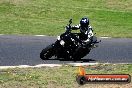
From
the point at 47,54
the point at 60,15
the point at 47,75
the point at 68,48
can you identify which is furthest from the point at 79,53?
the point at 60,15

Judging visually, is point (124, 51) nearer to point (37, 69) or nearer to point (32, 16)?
point (37, 69)

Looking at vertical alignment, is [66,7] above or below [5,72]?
below

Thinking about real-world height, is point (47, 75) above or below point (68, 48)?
above

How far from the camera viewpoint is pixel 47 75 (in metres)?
12.4

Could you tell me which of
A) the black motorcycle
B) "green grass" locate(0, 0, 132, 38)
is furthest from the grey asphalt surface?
"green grass" locate(0, 0, 132, 38)

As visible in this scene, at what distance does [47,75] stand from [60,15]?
21993 mm

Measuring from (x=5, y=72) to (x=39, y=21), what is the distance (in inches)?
720

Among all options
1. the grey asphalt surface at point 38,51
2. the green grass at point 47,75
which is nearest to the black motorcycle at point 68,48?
the grey asphalt surface at point 38,51

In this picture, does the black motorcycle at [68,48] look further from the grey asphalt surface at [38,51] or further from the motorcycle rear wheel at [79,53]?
the grey asphalt surface at [38,51]

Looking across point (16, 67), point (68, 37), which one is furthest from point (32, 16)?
point (16, 67)

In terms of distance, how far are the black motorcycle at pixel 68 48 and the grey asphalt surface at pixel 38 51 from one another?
13.2 inches

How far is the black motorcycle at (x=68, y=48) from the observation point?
16531mm

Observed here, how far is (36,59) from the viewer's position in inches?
650

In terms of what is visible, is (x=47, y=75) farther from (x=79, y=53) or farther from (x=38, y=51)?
(x=38, y=51)
